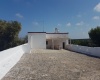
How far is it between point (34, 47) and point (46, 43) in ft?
11.3

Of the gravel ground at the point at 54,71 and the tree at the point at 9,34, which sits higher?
the tree at the point at 9,34

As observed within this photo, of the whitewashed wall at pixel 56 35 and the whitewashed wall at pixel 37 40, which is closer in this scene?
the whitewashed wall at pixel 37 40

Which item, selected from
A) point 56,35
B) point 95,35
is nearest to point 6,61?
point 56,35

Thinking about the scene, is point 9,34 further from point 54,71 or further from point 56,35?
point 54,71

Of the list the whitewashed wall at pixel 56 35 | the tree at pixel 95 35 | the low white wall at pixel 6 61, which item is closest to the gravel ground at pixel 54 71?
the low white wall at pixel 6 61

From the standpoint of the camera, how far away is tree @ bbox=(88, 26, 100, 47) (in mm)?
39250

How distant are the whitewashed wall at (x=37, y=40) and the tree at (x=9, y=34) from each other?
10.9 meters

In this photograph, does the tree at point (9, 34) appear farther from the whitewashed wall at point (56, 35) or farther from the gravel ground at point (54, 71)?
the gravel ground at point (54, 71)

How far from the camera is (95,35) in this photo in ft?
132

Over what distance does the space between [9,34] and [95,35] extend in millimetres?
20668

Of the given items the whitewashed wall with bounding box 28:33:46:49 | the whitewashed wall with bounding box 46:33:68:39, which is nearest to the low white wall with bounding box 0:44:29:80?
the whitewashed wall with bounding box 28:33:46:49

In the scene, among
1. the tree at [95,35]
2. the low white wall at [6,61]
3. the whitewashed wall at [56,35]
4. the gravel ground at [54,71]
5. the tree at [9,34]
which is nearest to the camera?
the gravel ground at [54,71]

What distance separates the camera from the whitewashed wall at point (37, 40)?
31797 millimetres

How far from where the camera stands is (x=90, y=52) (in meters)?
19.2
